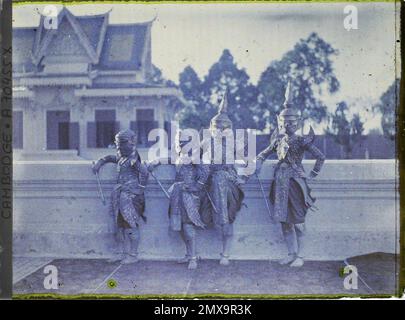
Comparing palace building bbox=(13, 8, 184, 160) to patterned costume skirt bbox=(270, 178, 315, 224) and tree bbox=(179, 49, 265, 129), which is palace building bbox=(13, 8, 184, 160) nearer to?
tree bbox=(179, 49, 265, 129)

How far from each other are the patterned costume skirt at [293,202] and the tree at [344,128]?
45 cm

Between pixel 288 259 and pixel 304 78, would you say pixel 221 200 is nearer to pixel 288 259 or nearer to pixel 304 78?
pixel 288 259

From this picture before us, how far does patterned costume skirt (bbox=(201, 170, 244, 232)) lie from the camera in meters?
3.60

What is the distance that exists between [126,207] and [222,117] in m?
1.07

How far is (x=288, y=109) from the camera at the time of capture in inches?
141

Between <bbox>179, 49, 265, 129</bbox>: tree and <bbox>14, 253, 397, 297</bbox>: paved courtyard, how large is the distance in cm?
118

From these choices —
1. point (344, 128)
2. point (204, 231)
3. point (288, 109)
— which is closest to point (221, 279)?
point (204, 231)

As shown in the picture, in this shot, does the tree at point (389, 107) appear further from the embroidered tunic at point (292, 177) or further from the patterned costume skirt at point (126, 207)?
the patterned costume skirt at point (126, 207)

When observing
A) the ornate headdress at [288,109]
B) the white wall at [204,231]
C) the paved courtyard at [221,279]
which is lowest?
the paved courtyard at [221,279]

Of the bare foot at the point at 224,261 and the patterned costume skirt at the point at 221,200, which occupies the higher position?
the patterned costume skirt at the point at 221,200

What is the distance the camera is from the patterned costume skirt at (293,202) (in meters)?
3.60

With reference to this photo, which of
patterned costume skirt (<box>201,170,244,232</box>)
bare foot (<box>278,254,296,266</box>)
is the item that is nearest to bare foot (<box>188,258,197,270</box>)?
patterned costume skirt (<box>201,170,244,232</box>)

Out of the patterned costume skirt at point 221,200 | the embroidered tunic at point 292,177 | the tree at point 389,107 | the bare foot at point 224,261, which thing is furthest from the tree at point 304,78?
the bare foot at point 224,261

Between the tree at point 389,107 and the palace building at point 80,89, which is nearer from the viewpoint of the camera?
the tree at point 389,107
